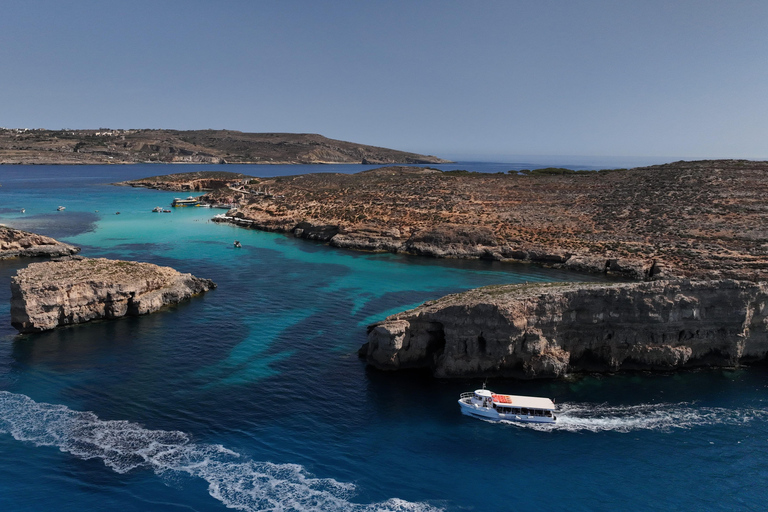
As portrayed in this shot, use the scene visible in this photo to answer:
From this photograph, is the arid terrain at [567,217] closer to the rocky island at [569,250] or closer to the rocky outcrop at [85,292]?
the rocky island at [569,250]

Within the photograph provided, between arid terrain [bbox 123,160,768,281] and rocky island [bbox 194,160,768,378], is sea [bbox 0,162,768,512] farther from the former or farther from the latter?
arid terrain [bbox 123,160,768,281]

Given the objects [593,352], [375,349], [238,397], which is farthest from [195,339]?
[593,352]

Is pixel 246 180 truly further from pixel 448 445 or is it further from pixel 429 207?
pixel 448 445

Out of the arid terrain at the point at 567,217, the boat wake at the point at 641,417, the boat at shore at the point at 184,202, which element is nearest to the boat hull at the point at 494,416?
the boat wake at the point at 641,417

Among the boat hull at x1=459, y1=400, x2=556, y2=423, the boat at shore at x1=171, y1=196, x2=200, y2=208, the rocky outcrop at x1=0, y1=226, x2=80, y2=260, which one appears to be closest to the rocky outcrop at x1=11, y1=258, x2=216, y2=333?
the rocky outcrop at x1=0, y1=226, x2=80, y2=260

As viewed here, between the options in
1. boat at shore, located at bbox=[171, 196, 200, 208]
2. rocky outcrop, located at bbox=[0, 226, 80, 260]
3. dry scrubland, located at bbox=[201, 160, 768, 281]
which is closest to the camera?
rocky outcrop, located at bbox=[0, 226, 80, 260]

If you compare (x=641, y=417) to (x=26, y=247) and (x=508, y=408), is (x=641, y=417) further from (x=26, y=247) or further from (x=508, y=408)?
(x=26, y=247)

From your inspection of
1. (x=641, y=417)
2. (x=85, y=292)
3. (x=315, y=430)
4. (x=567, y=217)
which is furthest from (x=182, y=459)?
(x=567, y=217)
